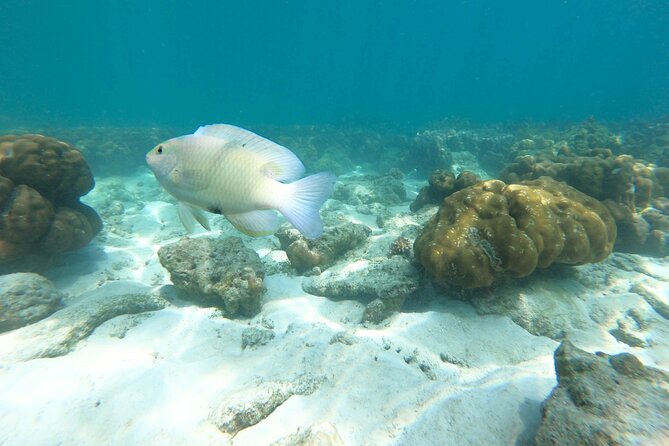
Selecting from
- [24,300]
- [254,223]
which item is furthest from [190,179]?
[24,300]

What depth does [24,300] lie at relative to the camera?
162 inches

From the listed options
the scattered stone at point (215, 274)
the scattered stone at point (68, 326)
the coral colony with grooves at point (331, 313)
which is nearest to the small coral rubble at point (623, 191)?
the coral colony with grooves at point (331, 313)

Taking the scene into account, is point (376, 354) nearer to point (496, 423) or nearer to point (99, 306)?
point (496, 423)

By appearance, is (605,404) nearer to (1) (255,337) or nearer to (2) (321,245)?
(1) (255,337)

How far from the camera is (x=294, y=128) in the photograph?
22484 millimetres

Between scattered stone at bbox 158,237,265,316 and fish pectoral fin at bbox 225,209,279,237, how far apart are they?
2.61 metres

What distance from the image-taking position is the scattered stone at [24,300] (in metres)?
3.95

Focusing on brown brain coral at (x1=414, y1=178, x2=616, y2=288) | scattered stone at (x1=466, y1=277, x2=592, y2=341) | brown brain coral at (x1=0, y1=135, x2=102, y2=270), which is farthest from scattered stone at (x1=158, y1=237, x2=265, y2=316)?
scattered stone at (x1=466, y1=277, x2=592, y2=341)

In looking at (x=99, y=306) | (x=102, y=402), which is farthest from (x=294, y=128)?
(x=102, y=402)

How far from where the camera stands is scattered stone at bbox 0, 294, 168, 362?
11.5 ft

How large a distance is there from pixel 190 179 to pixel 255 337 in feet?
8.39

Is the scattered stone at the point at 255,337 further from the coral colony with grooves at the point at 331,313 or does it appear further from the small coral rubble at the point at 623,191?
the small coral rubble at the point at 623,191

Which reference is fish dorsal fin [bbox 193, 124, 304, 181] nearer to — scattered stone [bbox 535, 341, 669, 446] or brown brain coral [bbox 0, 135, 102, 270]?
scattered stone [bbox 535, 341, 669, 446]

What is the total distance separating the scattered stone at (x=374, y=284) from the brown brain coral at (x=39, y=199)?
457cm
